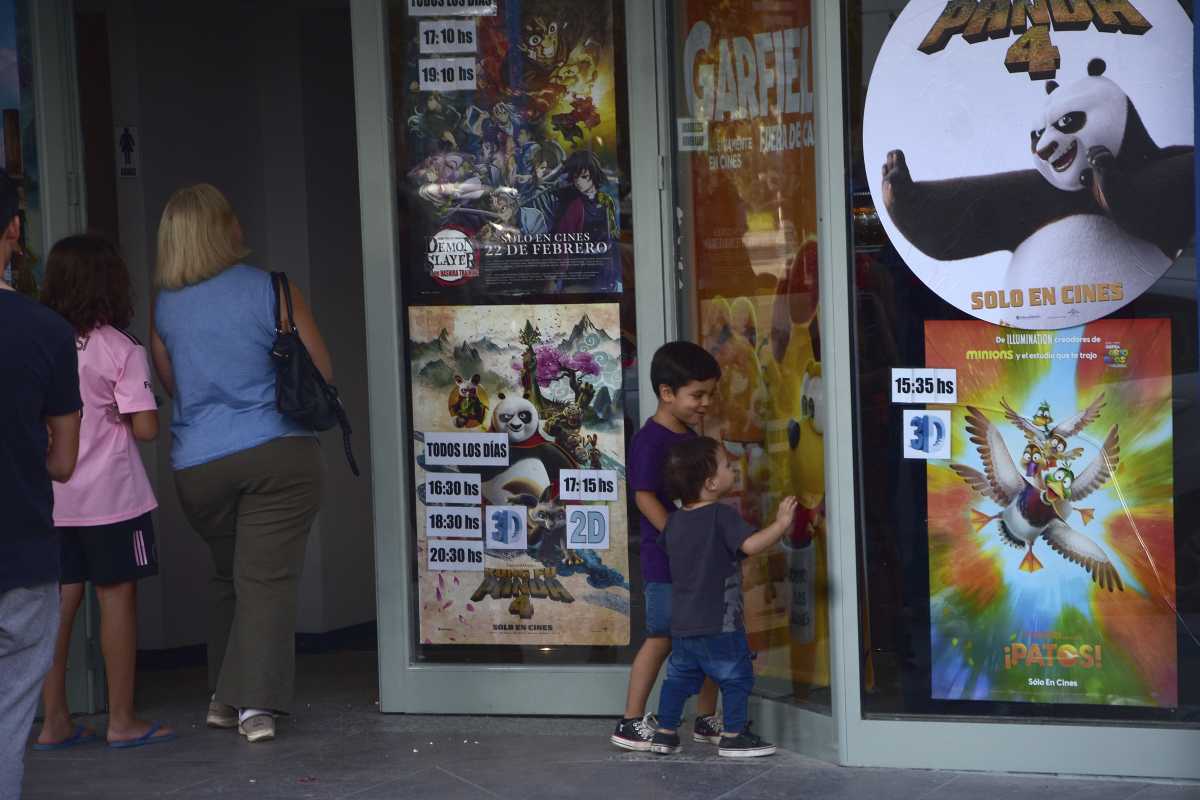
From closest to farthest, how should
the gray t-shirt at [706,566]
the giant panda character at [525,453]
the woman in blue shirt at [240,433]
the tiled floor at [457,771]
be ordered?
the tiled floor at [457,771] → the gray t-shirt at [706,566] → the woman in blue shirt at [240,433] → the giant panda character at [525,453]

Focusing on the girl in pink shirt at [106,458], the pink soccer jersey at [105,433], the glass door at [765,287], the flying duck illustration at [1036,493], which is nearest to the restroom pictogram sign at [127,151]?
the girl in pink shirt at [106,458]

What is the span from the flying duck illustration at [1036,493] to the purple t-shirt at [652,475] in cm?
91

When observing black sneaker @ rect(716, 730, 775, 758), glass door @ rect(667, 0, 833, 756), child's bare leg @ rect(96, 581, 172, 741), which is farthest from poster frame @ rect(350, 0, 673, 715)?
child's bare leg @ rect(96, 581, 172, 741)

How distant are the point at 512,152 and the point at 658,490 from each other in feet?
4.58

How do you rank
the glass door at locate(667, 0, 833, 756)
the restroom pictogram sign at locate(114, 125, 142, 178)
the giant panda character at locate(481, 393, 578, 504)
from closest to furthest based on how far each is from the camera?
the glass door at locate(667, 0, 833, 756) → the giant panda character at locate(481, 393, 578, 504) → the restroom pictogram sign at locate(114, 125, 142, 178)

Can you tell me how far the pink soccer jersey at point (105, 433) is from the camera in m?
5.45

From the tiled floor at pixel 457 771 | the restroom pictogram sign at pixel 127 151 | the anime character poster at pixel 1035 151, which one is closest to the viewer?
the anime character poster at pixel 1035 151

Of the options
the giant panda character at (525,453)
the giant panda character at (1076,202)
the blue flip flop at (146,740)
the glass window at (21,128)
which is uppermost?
the glass window at (21,128)

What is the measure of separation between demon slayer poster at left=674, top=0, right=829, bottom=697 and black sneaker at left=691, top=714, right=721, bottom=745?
22 centimetres

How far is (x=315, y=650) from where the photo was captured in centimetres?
730

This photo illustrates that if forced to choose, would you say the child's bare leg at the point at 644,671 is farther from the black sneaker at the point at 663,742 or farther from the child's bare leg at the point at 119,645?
the child's bare leg at the point at 119,645

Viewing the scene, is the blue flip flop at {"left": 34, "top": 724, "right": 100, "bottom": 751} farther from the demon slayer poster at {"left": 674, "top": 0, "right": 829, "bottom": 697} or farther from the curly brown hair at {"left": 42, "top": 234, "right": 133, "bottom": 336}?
the demon slayer poster at {"left": 674, "top": 0, "right": 829, "bottom": 697}

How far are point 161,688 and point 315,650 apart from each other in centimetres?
82

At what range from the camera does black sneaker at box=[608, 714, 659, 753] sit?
5.37 m
